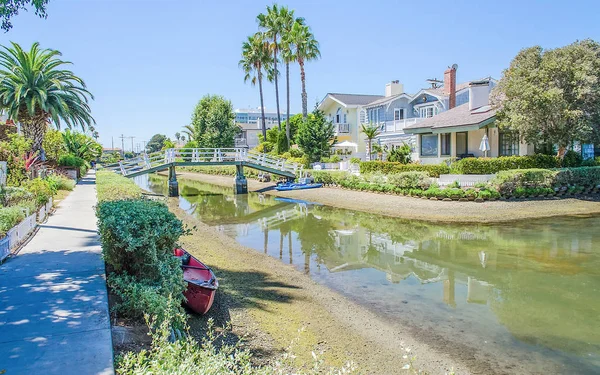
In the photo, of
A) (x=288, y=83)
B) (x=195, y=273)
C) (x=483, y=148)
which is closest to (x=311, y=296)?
(x=195, y=273)

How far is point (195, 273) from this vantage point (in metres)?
8.97

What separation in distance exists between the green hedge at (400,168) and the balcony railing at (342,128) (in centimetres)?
1503

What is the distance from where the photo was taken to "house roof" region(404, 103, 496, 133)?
27337 millimetres

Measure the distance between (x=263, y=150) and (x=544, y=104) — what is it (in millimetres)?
34181

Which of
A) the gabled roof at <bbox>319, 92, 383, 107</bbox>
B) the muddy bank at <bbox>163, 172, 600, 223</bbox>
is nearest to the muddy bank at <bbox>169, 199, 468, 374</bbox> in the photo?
the muddy bank at <bbox>163, 172, 600, 223</bbox>

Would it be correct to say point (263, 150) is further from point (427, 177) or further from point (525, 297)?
point (525, 297)

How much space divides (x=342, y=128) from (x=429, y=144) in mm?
15399

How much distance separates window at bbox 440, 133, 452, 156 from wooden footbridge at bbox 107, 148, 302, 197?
37.2 feet

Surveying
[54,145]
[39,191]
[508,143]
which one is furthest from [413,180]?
[54,145]

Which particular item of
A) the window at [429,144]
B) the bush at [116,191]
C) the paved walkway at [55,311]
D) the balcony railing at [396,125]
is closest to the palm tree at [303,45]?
the balcony railing at [396,125]

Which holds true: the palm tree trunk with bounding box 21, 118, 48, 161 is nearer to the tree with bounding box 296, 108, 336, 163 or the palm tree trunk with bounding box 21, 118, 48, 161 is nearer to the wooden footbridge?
the wooden footbridge

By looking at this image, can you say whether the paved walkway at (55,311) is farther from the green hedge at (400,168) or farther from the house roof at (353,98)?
the house roof at (353,98)

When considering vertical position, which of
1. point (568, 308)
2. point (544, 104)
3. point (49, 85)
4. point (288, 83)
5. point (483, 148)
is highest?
point (288, 83)

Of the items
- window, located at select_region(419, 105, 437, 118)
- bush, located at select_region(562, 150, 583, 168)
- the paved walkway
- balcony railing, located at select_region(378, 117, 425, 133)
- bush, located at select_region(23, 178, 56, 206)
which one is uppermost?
window, located at select_region(419, 105, 437, 118)
